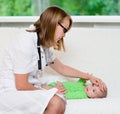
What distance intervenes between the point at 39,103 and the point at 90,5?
4.24 ft

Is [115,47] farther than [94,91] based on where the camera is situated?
Yes

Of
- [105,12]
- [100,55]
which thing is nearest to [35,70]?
[100,55]

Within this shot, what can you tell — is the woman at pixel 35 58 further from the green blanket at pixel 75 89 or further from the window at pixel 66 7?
the window at pixel 66 7

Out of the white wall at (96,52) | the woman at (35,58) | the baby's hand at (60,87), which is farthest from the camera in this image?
the white wall at (96,52)

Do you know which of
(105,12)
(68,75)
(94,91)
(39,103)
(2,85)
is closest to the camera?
(39,103)

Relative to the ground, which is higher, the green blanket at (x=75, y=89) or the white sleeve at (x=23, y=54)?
the white sleeve at (x=23, y=54)

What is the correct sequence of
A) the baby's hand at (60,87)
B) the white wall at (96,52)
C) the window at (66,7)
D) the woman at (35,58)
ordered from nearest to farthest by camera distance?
the woman at (35,58), the baby's hand at (60,87), the white wall at (96,52), the window at (66,7)

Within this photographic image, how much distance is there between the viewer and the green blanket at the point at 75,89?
1.94 metres

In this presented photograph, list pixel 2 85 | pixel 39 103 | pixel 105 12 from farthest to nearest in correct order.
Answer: pixel 105 12 < pixel 2 85 < pixel 39 103

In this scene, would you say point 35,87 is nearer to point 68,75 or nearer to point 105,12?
point 68,75

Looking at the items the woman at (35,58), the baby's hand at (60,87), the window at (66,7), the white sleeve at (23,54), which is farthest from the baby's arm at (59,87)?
the window at (66,7)

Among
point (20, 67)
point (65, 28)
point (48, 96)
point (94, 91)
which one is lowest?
point (94, 91)

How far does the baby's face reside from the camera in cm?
193

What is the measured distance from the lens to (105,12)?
8.44ft
